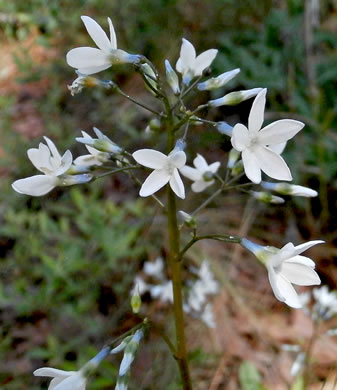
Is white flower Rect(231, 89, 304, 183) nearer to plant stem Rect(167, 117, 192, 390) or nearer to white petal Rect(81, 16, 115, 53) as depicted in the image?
plant stem Rect(167, 117, 192, 390)

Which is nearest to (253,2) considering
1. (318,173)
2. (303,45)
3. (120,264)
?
(303,45)

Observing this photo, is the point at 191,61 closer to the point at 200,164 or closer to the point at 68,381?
the point at 200,164

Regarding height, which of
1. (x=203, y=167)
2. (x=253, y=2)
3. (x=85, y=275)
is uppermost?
(x=253, y=2)

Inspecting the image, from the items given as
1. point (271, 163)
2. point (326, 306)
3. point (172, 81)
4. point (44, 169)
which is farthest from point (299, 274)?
point (326, 306)

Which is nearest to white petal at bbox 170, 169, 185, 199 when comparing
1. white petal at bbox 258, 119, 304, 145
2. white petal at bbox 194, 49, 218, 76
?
white petal at bbox 258, 119, 304, 145

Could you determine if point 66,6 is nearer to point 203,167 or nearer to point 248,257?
point 248,257
